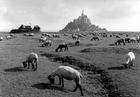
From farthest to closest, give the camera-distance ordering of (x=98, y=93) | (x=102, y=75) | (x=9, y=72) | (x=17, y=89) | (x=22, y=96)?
(x=102, y=75)
(x=9, y=72)
(x=98, y=93)
(x=17, y=89)
(x=22, y=96)

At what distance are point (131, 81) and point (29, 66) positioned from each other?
13593 millimetres

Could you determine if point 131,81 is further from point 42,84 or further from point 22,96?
point 22,96

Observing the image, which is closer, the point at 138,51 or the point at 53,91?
the point at 53,91

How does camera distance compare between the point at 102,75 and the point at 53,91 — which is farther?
the point at 102,75

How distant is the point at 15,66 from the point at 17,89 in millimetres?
9750

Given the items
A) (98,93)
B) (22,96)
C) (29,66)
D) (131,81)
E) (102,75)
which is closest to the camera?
(22,96)

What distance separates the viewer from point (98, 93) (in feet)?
66.4

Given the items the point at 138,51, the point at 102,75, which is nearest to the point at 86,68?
the point at 102,75

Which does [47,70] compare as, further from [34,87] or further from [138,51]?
[138,51]

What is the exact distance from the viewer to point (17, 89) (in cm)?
1855

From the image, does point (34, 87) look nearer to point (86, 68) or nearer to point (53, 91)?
point (53, 91)

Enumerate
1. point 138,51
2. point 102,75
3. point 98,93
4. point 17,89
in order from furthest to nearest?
point 138,51
point 102,75
point 98,93
point 17,89

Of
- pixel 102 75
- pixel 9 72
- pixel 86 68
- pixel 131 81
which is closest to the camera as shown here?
pixel 131 81

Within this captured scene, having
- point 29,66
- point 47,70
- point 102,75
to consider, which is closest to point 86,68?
point 102,75
